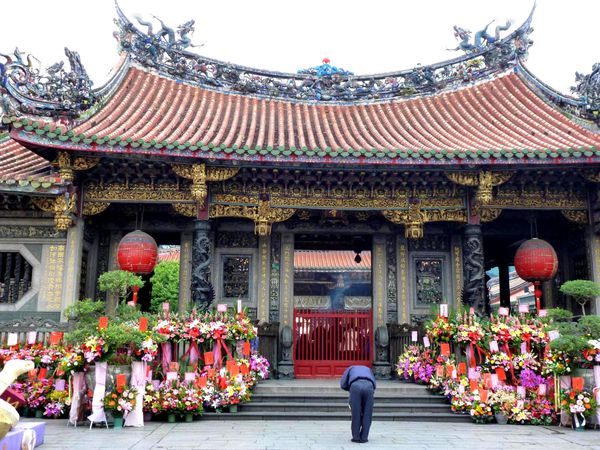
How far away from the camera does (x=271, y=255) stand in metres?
11.6

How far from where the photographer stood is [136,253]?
972 cm

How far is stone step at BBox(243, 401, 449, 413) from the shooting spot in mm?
8438

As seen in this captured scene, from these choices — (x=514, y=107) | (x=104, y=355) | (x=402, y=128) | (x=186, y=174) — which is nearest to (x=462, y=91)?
(x=514, y=107)

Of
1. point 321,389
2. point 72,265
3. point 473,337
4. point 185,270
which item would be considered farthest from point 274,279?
point 473,337

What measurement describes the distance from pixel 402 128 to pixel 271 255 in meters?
3.97

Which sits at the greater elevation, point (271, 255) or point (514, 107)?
point (514, 107)

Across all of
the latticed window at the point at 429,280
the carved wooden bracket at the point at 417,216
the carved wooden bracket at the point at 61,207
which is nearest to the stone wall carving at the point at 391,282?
the latticed window at the point at 429,280

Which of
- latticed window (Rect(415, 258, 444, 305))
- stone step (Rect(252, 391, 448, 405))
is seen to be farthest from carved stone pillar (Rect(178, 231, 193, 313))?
latticed window (Rect(415, 258, 444, 305))

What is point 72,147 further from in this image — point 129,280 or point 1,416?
point 1,416

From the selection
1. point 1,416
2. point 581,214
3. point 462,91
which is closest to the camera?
point 1,416

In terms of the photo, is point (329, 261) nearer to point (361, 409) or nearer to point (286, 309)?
point (286, 309)

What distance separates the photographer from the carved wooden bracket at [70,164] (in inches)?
375

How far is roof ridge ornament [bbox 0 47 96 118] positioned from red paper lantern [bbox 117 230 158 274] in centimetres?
255

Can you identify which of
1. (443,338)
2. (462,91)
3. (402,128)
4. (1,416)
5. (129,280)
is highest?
(462,91)
